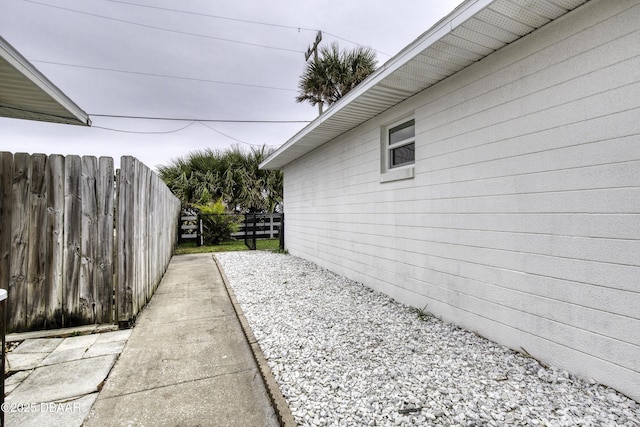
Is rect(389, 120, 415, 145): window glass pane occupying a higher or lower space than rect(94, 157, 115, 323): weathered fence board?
higher

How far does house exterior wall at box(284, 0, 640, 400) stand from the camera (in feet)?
6.45

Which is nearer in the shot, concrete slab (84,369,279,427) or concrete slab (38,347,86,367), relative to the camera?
concrete slab (84,369,279,427)

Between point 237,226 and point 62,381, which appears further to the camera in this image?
point 237,226

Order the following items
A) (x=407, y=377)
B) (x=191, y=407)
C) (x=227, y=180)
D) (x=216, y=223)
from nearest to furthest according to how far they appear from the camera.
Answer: (x=191, y=407) → (x=407, y=377) → (x=216, y=223) → (x=227, y=180)

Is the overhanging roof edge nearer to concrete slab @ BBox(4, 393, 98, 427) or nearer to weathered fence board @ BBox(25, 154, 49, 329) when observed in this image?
weathered fence board @ BBox(25, 154, 49, 329)

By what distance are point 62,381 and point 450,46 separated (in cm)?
410

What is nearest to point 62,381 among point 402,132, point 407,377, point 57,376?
point 57,376

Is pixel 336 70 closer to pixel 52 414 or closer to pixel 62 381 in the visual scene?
pixel 62 381

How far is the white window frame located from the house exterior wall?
128 mm

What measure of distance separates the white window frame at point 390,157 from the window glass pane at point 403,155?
0.9 inches

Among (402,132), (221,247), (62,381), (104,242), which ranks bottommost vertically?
(221,247)

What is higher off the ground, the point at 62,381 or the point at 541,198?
the point at 541,198

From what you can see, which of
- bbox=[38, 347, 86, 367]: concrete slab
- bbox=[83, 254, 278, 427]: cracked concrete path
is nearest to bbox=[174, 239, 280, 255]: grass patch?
bbox=[83, 254, 278, 427]: cracked concrete path

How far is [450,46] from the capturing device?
106 inches
